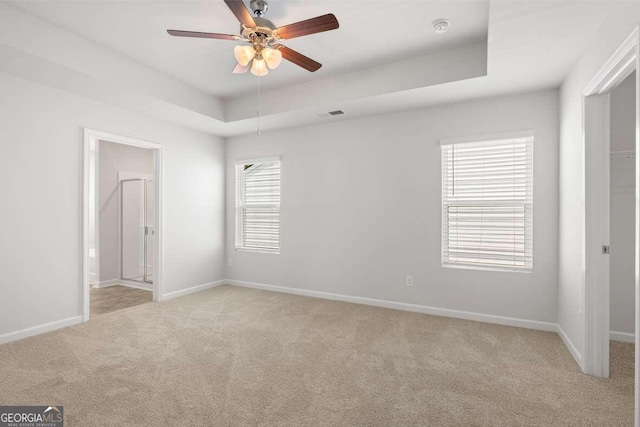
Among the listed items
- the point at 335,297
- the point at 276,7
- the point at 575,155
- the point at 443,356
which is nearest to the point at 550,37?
the point at 575,155

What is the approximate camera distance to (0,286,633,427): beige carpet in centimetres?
204

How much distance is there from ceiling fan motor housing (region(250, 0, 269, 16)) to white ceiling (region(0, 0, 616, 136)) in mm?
97

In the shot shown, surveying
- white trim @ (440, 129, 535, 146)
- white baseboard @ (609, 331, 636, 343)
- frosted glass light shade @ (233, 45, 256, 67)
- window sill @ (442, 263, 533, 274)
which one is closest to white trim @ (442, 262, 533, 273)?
window sill @ (442, 263, 533, 274)

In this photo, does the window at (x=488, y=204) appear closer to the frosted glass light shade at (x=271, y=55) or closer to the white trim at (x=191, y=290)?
the frosted glass light shade at (x=271, y=55)

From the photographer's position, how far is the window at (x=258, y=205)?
5.28 meters

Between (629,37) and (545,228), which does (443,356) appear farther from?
(629,37)

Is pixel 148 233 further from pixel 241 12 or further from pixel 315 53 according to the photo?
pixel 241 12

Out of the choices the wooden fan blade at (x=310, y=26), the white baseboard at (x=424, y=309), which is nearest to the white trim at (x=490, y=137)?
the white baseboard at (x=424, y=309)

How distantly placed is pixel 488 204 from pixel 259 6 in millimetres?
3071

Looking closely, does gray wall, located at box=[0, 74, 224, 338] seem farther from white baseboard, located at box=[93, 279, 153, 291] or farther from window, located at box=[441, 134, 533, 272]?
window, located at box=[441, 134, 533, 272]

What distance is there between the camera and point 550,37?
8.21 feet

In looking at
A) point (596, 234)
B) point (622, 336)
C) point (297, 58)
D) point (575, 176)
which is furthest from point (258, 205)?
point (622, 336)

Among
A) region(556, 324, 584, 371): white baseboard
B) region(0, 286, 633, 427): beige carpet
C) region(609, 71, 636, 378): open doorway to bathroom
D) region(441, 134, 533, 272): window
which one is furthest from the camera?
region(441, 134, 533, 272): window

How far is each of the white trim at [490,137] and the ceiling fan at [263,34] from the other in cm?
200
